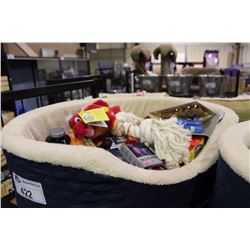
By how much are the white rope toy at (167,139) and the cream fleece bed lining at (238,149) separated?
202mm

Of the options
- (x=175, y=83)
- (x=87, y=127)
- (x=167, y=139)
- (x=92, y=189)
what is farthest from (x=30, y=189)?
(x=175, y=83)

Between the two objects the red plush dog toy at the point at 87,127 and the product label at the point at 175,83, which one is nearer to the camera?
the red plush dog toy at the point at 87,127

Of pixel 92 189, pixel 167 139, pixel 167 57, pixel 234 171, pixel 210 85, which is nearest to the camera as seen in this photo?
pixel 234 171

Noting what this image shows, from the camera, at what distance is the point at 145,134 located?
70cm

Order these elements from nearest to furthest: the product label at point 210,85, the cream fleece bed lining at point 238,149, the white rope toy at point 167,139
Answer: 1. the cream fleece bed lining at point 238,149
2. the white rope toy at point 167,139
3. the product label at point 210,85

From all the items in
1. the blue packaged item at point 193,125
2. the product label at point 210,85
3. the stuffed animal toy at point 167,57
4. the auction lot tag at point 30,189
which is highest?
the stuffed animal toy at point 167,57

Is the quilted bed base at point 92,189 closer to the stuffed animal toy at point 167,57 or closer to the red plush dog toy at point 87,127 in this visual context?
the red plush dog toy at point 87,127

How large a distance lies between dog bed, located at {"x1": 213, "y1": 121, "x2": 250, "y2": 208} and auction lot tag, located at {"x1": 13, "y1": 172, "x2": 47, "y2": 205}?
0.35 meters

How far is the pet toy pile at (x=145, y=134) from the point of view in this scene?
→ 0.62m

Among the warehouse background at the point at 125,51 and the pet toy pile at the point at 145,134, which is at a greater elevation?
the warehouse background at the point at 125,51

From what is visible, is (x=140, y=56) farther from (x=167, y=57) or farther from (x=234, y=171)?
(x=234, y=171)

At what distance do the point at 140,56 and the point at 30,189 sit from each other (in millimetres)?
1457

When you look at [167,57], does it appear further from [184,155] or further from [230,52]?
[230,52]

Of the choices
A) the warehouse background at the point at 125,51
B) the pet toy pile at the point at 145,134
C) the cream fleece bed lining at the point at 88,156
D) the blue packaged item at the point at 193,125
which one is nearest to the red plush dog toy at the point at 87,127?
the pet toy pile at the point at 145,134
